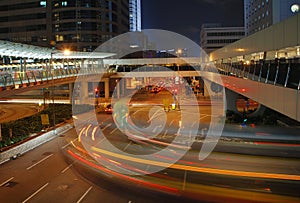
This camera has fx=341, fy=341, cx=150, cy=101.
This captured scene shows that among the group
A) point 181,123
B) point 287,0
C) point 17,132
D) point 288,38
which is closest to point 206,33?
point 287,0

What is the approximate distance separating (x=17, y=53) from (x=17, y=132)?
10.2 meters

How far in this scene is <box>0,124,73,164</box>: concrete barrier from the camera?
17.7 m

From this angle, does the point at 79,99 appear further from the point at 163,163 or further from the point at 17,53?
the point at 163,163

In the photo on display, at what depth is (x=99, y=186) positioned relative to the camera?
1315 centimetres

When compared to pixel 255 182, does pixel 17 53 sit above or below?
above

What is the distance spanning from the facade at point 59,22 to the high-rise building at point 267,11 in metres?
30.3

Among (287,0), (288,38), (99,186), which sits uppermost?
(287,0)

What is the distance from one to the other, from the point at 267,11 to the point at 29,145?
126 feet

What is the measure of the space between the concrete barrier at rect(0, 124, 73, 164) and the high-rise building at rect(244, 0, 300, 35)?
29078 millimetres

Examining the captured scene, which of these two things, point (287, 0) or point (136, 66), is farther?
point (136, 66)

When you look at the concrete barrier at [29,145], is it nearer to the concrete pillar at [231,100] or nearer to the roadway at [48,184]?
the roadway at [48,184]

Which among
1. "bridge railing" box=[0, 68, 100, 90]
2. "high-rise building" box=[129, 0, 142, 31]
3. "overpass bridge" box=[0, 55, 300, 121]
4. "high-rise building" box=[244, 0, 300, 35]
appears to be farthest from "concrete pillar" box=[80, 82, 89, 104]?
"high-rise building" box=[129, 0, 142, 31]

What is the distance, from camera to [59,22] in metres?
71.6

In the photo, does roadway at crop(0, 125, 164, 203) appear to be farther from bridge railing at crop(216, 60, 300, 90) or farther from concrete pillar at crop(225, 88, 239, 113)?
concrete pillar at crop(225, 88, 239, 113)
